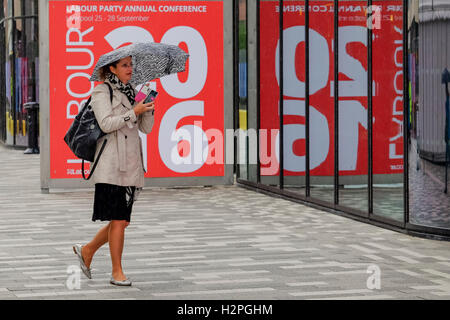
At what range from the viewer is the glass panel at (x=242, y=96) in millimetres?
15305

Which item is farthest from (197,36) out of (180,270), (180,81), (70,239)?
(180,270)

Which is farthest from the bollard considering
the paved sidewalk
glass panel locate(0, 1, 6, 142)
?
the paved sidewalk

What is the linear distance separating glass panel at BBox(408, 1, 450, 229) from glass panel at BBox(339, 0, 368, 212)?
132 centimetres

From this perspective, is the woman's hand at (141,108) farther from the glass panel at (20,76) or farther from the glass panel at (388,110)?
the glass panel at (20,76)

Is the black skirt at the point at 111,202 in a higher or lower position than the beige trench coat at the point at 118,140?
lower

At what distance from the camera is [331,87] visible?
12586 mm

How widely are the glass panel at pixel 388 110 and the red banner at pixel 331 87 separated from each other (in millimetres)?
10

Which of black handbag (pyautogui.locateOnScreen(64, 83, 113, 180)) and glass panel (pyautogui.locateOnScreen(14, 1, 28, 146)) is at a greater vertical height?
glass panel (pyautogui.locateOnScreen(14, 1, 28, 146))

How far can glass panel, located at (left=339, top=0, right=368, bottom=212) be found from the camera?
38.1ft

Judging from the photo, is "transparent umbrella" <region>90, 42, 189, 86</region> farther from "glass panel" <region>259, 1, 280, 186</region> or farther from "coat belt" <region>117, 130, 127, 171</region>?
"glass panel" <region>259, 1, 280, 186</region>

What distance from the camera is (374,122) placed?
11414 mm

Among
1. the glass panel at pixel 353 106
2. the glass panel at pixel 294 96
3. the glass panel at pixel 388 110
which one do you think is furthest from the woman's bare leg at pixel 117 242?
the glass panel at pixel 294 96
